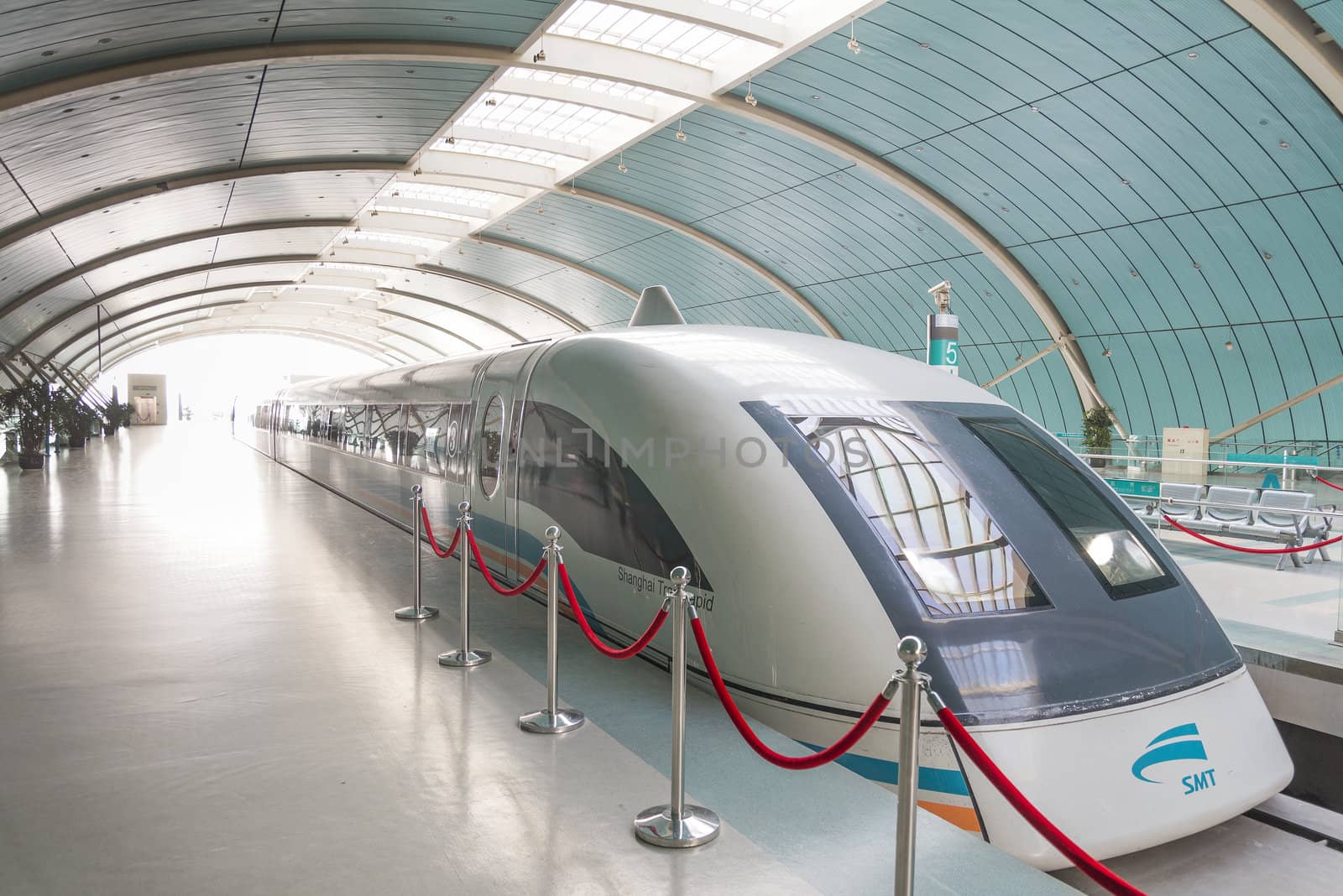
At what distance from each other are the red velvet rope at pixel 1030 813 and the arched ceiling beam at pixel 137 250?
35.3 m

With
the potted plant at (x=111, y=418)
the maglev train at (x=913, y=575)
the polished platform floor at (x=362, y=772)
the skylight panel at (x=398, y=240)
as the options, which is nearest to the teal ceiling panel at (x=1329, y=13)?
the maglev train at (x=913, y=575)

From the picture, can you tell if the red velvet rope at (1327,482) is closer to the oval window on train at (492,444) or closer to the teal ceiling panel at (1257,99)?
the oval window on train at (492,444)

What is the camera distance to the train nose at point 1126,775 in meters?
3.92

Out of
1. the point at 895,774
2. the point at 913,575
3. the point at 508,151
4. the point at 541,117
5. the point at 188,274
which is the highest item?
the point at 541,117

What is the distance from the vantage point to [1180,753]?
4.21 meters

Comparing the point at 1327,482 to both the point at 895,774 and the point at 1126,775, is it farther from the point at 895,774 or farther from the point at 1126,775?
the point at 895,774

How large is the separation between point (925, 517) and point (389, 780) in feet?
9.31

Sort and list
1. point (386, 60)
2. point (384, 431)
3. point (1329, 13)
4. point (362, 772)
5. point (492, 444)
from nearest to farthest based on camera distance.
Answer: point (362, 772)
point (492, 444)
point (384, 431)
point (1329, 13)
point (386, 60)

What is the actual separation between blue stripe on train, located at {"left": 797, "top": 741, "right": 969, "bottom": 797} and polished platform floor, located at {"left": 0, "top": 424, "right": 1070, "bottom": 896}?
0.50 ft

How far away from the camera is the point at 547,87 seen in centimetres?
2244

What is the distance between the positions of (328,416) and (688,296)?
77.1 feet

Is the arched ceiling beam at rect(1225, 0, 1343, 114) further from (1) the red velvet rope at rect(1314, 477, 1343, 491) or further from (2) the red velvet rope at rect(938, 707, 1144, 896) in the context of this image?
(2) the red velvet rope at rect(938, 707, 1144, 896)

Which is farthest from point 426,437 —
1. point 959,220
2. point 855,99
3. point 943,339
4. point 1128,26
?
point 959,220

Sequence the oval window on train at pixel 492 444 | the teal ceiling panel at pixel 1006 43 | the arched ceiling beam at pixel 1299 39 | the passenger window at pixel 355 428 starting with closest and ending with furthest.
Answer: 1. the oval window on train at pixel 492 444
2. the passenger window at pixel 355 428
3. the arched ceiling beam at pixel 1299 39
4. the teal ceiling panel at pixel 1006 43
